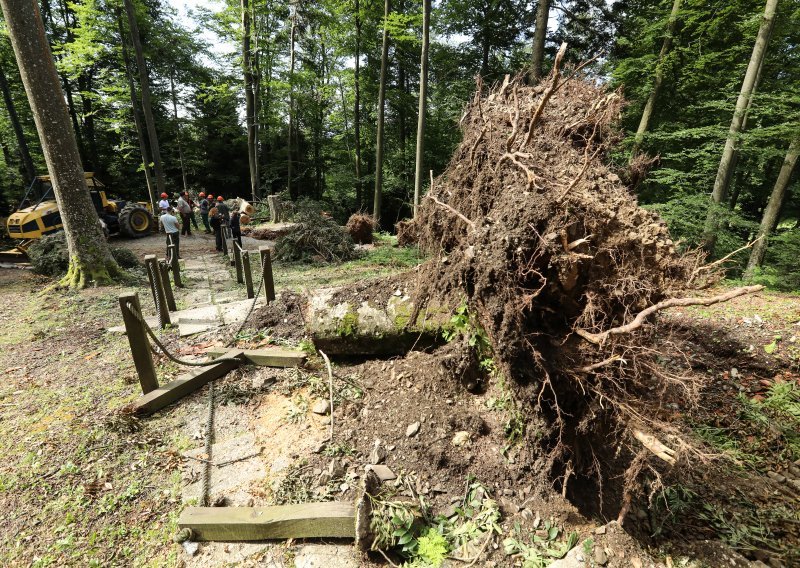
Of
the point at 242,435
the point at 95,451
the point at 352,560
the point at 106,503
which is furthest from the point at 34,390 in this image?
the point at 352,560

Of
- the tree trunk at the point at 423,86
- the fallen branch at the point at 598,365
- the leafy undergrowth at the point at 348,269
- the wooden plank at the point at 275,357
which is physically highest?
the tree trunk at the point at 423,86

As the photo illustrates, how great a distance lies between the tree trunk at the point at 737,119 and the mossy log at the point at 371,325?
777cm

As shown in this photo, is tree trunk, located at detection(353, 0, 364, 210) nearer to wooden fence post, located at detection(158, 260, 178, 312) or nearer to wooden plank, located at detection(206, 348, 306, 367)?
wooden fence post, located at detection(158, 260, 178, 312)

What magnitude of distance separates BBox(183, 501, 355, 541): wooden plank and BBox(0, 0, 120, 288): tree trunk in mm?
7963

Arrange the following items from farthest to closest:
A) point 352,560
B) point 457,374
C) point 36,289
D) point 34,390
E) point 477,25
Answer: point 477,25 < point 36,289 < point 34,390 < point 457,374 < point 352,560

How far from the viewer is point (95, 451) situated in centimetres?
347

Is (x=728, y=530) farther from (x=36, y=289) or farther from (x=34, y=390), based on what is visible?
(x=36, y=289)

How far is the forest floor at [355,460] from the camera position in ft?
8.80

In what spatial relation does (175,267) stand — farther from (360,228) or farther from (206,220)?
(206,220)

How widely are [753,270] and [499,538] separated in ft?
34.0

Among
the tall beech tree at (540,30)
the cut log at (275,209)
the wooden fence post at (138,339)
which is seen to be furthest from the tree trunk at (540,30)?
the cut log at (275,209)

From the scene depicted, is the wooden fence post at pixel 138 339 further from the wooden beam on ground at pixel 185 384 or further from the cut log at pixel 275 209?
the cut log at pixel 275 209

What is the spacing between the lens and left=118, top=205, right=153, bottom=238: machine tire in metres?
13.7

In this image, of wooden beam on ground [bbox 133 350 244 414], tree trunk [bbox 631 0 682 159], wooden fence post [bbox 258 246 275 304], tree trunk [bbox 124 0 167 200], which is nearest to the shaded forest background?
tree trunk [bbox 631 0 682 159]
